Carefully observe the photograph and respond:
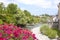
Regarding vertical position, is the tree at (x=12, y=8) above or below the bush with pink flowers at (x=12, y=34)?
below

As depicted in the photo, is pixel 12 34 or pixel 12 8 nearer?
pixel 12 34

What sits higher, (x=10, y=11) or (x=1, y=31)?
(x=1, y=31)

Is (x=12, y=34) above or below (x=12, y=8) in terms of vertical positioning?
above

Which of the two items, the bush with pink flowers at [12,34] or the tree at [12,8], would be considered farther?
the tree at [12,8]

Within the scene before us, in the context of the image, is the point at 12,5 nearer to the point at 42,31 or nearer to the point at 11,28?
the point at 42,31

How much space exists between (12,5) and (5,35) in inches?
2126

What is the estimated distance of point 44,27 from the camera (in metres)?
32.3

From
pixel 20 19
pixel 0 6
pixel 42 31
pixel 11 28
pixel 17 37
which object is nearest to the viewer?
pixel 17 37

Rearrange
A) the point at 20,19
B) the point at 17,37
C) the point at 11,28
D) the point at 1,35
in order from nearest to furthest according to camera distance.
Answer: the point at 1,35 → the point at 17,37 → the point at 11,28 → the point at 20,19

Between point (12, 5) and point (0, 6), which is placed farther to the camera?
point (12, 5)

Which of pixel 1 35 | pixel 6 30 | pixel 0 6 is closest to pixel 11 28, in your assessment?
pixel 6 30

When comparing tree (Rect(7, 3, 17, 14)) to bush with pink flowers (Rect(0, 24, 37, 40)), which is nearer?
bush with pink flowers (Rect(0, 24, 37, 40))

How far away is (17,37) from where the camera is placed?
690 cm

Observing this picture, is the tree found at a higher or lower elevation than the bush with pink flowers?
lower
